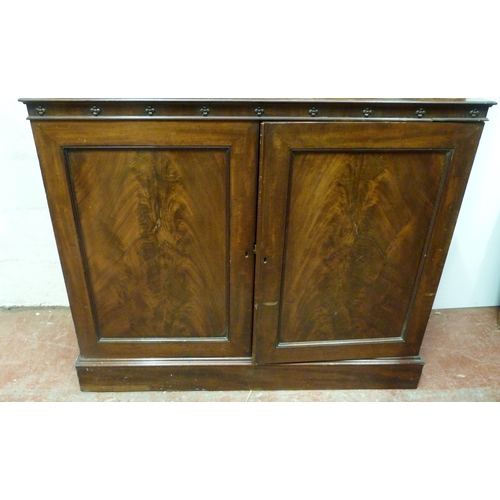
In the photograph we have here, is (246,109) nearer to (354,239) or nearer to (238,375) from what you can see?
(354,239)

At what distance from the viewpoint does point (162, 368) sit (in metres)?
1.46

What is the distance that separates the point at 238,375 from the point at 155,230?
620mm

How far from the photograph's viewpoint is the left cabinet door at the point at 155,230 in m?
1.12

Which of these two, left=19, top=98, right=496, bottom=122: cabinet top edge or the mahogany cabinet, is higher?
left=19, top=98, right=496, bottom=122: cabinet top edge

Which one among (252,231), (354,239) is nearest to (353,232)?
(354,239)

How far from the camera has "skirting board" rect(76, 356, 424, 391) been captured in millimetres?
1459

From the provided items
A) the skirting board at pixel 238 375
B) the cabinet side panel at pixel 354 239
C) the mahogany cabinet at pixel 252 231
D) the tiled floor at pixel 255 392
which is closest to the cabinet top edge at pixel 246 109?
the mahogany cabinet at pixel 252 231

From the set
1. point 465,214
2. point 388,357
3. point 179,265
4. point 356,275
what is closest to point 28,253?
point 179,265

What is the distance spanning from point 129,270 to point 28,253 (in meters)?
0.76

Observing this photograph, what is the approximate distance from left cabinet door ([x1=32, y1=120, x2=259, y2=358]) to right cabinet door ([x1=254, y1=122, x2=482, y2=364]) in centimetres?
7

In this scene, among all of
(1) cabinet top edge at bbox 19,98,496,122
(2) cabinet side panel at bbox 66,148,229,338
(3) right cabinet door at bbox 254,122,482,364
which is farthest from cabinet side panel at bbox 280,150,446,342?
(2) cabinet side panel at bbox 66,148,229,338

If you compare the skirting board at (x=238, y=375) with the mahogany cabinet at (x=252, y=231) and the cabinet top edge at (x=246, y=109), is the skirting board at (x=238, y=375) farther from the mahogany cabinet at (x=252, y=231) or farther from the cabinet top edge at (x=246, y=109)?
the cabinet top edge at (x=246, y=109)

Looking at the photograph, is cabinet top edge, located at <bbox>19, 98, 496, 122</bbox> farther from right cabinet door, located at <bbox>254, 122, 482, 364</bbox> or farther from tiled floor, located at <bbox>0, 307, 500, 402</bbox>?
tiled floor, located at <bbox>0, 307, 500, 402</bbox>

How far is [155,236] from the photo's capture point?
49.2 inches
